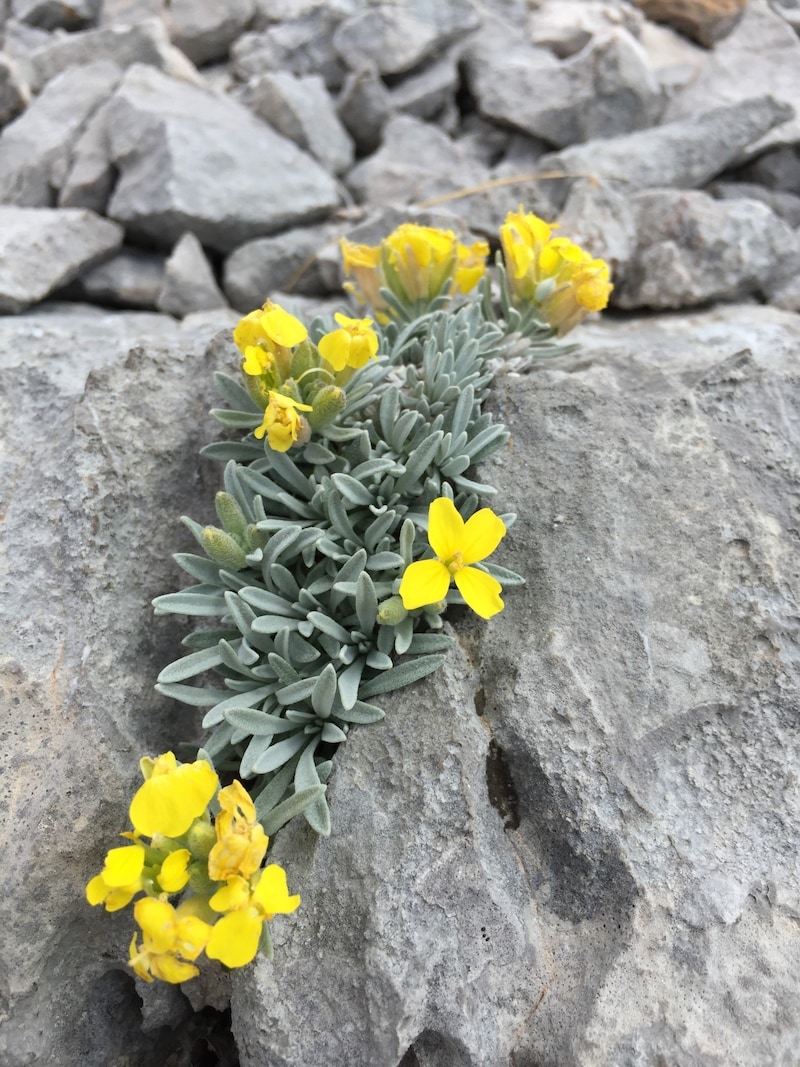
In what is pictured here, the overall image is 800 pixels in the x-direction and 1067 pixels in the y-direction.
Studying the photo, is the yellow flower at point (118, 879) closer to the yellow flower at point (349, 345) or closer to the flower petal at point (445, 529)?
the flower petal at point (445, 529)

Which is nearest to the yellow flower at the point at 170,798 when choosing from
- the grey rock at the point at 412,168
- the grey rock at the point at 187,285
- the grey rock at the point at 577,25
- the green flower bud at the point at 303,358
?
the green flower bud at the point at 303,358

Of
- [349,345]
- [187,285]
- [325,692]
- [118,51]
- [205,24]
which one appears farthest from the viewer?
[205,24]

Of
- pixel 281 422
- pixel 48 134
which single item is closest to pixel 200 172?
pixel 48 134

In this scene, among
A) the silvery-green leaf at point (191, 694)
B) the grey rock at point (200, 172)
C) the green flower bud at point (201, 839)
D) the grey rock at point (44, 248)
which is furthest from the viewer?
the grey rock at point (200, 172)

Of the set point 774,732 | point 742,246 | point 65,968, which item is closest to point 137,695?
point 65,968

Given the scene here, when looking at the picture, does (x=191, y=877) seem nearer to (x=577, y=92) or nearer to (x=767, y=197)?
(x=767, y=197)

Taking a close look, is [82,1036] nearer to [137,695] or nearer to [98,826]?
[98,826]

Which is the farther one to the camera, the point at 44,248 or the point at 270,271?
the point at 270,271
